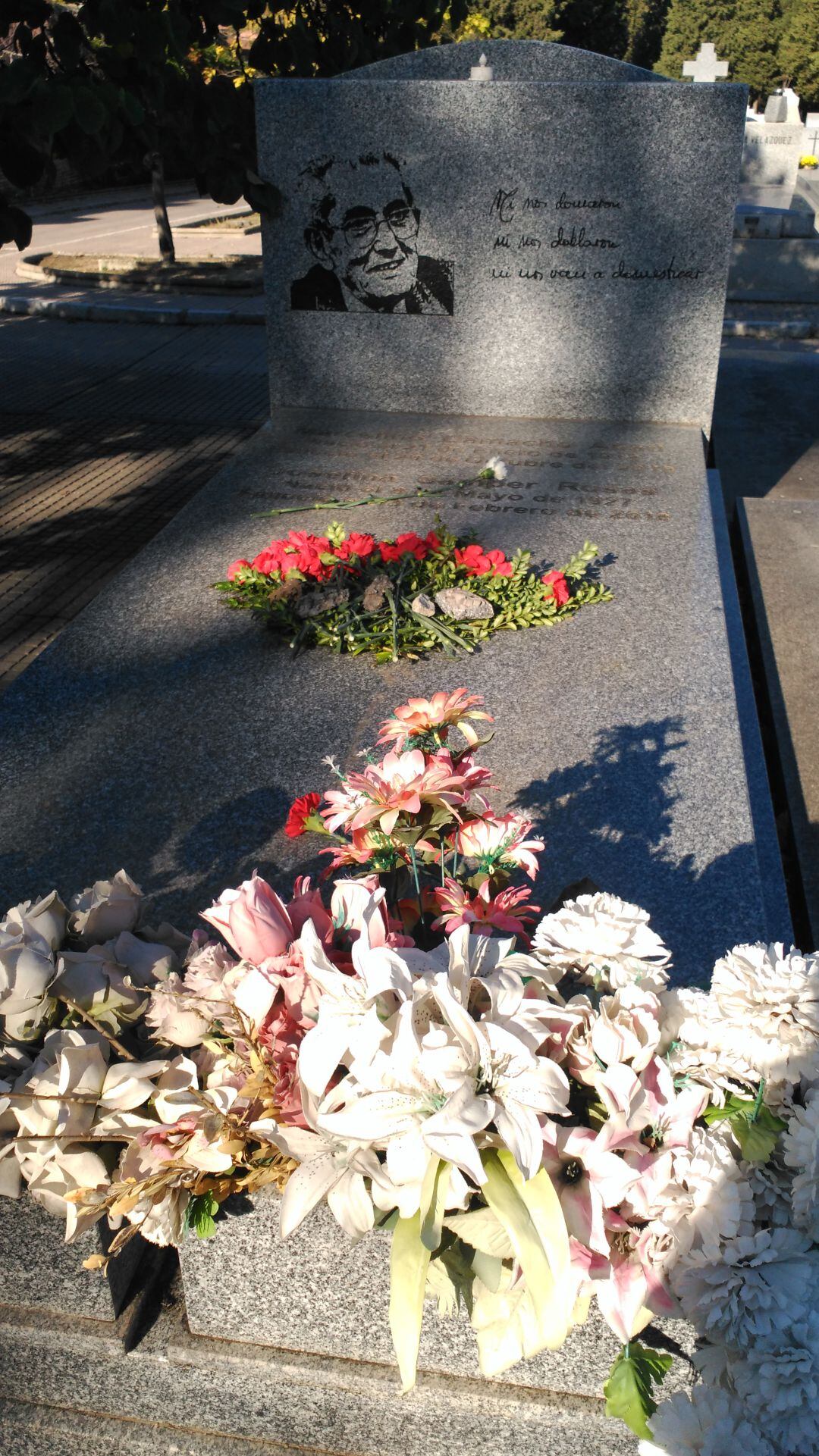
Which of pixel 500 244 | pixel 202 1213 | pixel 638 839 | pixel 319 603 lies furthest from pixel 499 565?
pixel 202 1213

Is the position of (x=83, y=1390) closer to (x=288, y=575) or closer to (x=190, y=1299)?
(x=190, y=1299)

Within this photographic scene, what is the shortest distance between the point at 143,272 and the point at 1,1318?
13.0 meters

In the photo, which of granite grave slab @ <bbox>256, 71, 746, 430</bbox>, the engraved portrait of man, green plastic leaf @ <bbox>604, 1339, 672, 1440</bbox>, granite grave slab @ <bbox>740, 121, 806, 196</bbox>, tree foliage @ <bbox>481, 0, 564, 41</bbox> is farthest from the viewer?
Result: tree foliage @ <bbox>481, 0, 564, 41</bbox>

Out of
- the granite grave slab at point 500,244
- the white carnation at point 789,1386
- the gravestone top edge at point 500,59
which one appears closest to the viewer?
the white carnation at point 789,1386

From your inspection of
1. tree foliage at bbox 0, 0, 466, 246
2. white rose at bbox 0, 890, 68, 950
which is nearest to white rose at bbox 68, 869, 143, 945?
white rose at bbox 0, 890, 68, 950

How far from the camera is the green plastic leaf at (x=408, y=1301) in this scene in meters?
1.09

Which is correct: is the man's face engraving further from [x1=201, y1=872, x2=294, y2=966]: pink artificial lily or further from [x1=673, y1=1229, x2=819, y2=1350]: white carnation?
[x1=673, y1=1229, x2=819, y2=1350]: white carnation

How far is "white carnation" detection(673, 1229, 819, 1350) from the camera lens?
1093mm

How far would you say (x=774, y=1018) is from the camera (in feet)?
4.24

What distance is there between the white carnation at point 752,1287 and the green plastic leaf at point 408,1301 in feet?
0.93

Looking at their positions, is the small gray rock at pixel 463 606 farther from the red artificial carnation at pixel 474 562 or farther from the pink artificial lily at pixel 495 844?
the pink artificial lily at pixel 495 844

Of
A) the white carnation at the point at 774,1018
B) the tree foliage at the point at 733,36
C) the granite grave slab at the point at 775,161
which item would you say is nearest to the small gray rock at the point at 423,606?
the white carnation at the point at 774,1018

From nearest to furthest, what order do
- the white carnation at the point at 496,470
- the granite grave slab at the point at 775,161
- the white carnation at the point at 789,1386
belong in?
the white carnation at the point at 789,1386 → the white carnation at the point at 496,470 → the granite grave slab at the point at 775,161

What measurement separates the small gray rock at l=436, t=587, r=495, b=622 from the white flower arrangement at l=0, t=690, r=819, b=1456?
6.53 ft
